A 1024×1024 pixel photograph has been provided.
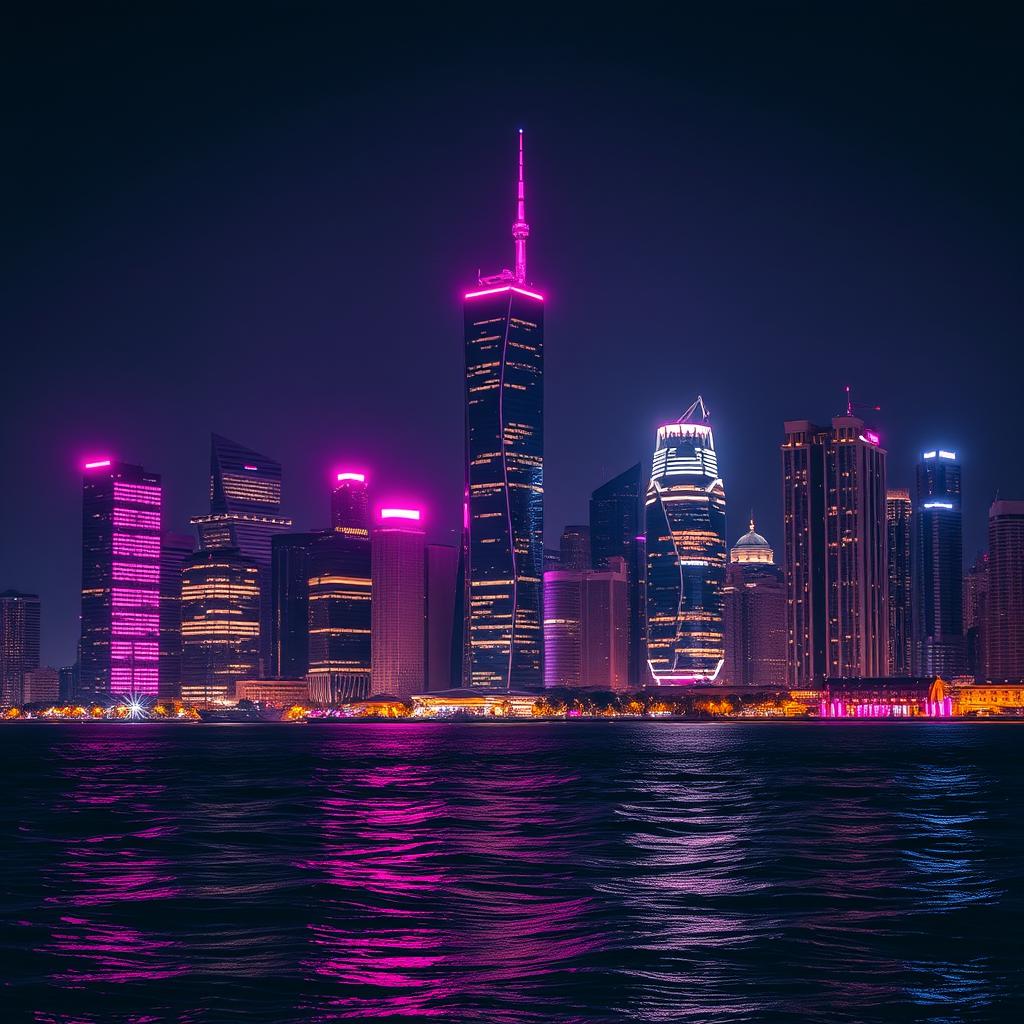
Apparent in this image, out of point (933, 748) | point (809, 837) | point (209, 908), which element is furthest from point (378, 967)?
point (933, 748)

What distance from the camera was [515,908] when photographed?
42719 millimetres

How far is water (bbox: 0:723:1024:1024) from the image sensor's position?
30500 millimetres

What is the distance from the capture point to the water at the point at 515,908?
100 feet

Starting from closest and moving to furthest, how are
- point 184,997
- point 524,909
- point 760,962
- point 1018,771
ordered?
point 184,997
point 760,962
point 524,909
point 1018,771

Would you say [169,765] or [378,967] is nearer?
[378,967]

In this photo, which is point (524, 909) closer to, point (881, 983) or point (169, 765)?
point (881, 983)

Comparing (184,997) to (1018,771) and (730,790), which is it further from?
(1018,771)

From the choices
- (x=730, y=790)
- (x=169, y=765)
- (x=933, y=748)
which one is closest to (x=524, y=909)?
(x=730, y=790)

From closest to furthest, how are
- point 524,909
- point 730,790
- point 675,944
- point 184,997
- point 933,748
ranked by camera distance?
point 184,997 < point 675,944 < point 524,909 < point 730,790 < point 933,748

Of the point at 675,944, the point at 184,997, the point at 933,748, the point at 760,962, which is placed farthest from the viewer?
the point at 933,748

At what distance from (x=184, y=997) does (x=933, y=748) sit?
579 ft

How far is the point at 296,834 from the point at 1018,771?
8548cm

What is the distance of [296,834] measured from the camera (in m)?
68.8

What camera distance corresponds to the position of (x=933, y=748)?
194 m
